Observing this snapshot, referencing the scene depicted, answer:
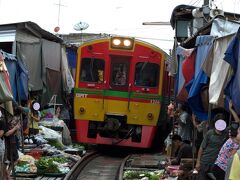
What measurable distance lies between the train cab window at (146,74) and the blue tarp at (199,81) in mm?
6645

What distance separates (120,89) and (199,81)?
7.51 metres

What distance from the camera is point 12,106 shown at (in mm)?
10258

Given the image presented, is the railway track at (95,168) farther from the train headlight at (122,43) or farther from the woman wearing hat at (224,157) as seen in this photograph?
the woman wearing hat at (224,157)

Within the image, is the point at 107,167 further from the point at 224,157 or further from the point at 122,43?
the point at 224,157

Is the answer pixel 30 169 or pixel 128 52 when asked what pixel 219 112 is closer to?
pixel 30 169

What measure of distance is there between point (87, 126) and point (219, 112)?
8.03 metres

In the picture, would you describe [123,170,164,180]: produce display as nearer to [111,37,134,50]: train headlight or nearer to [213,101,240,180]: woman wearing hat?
[213,101,240,180]: woman wearing hat

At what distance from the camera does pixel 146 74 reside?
1538 cm

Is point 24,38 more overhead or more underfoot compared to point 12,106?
more overhead

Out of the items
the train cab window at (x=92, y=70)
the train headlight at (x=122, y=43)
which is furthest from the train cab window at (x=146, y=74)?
the train cab window at (x=92, y=70)

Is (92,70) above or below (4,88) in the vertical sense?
above

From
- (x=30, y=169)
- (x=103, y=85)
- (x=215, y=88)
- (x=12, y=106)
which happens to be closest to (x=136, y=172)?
(x=30, y=169)

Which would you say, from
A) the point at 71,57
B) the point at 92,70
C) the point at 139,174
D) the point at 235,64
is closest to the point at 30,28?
the point at 92,70

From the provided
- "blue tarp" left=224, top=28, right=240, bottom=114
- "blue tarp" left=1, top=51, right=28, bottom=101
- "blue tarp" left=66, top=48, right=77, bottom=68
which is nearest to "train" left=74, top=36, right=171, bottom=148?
"blue tarp" left=1, top=51, right=28, bottom=101
